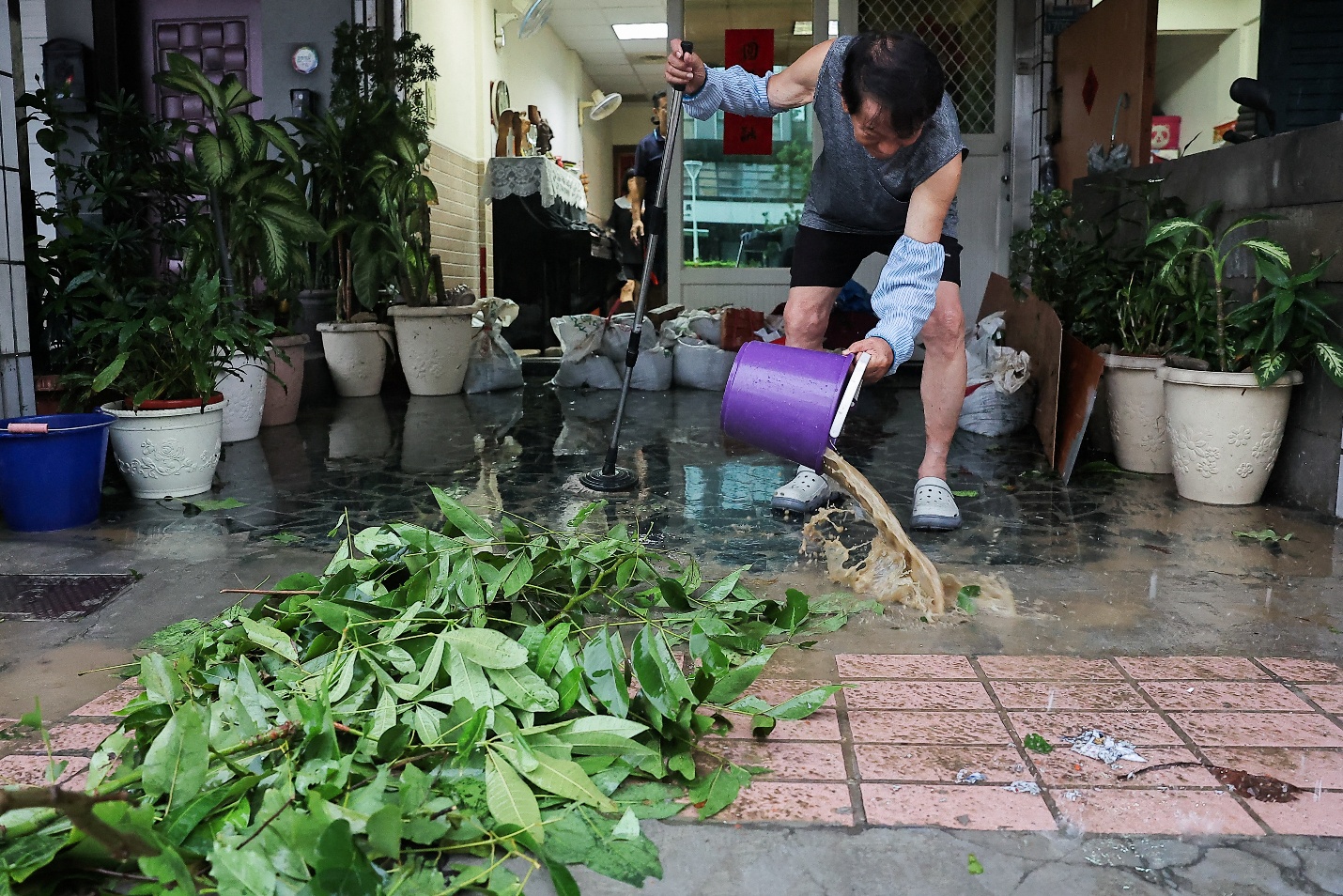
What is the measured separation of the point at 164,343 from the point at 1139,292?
3389 mm

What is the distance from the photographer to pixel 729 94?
2.88 metres

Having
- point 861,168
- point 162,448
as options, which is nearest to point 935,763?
point 861,168

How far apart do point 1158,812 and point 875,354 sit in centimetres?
108

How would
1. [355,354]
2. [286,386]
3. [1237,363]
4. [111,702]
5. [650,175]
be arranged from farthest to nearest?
[650,175], [355,354], [286,386], [1237,363], [111,702]

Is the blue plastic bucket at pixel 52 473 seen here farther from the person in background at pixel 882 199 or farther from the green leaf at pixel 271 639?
the person in background at pixel 882 199

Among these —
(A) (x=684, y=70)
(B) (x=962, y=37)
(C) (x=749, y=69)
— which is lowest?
(A) (x=684, y=70)

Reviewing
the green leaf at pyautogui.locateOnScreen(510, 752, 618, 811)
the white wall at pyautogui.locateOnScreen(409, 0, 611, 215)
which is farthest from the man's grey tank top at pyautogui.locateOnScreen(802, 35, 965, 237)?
the white wall at pyautogui.locateOnScreen(409, 0, 611, 215)

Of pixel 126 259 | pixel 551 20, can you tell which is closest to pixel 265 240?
pixel 126 259

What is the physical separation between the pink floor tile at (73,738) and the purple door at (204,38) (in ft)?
19.8

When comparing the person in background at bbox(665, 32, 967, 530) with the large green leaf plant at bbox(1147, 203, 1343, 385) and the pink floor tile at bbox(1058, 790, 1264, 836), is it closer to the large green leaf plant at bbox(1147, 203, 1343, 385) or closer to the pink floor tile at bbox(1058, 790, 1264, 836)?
the large green leaf plant at bbox(1147, 203, 1343, 385)

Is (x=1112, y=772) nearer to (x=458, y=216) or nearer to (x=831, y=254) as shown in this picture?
(x=831, y=254)

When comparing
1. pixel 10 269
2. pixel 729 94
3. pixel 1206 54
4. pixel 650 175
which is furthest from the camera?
pixel 1206 54

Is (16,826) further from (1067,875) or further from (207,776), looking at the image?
(1067,875)

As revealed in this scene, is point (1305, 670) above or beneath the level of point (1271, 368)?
beneath
